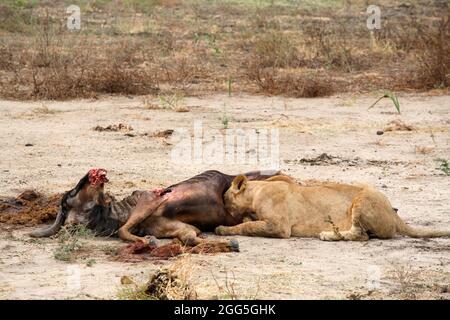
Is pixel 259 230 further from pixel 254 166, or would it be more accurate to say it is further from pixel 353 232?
pixel 254 166

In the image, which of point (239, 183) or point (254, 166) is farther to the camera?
point (254, 166)

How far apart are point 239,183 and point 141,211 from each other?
745 millimetres

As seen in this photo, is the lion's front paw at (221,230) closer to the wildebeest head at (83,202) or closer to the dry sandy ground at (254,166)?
the dry sandy ground at (254,166)

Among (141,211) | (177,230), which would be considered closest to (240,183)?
(177,230)

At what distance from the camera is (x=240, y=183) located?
27.0 feet

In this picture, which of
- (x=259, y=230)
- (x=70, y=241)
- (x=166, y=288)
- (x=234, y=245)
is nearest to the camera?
(x=166, y=288)

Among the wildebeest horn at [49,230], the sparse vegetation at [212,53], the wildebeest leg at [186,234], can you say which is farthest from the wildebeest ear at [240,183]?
the sparse vegetation at [212,53]

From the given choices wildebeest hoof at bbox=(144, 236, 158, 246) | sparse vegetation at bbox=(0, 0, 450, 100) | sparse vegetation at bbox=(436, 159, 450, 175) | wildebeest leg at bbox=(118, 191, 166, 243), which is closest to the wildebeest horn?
wildebeest leg at bbox=(118, 191, 166, 243)

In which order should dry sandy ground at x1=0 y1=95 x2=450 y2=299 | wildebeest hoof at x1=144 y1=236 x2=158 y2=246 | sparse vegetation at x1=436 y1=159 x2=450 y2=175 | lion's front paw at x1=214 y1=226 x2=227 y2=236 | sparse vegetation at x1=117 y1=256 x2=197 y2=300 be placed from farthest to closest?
1. sparse vegetation at x1=436 y1=159 x2=450 y2=175
2. lion's front paw at x1=214 y1=226 x2=227 y2=236
3. wildebeest hoof at x1=144 y1=236 x2=158 y2=246
4. dry sandy ground at x1=0 y1=95 x2=450 y2=299
5. sparse vegetation at x1=117 y1=256 x2=197 y2=300

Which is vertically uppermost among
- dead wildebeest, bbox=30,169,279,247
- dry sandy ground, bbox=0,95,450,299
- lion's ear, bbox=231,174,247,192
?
lion's ear, bbox=231,174,247,192

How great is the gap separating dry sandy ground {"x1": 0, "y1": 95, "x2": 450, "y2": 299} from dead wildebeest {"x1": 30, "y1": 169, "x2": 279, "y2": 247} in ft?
0.64

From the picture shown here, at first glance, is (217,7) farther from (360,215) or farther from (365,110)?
(360,215)

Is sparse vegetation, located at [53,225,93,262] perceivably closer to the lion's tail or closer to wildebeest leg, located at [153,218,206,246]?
wildebeest leg, located at [153,218,206,246]

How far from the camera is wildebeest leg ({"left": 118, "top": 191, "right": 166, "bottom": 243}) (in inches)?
314
